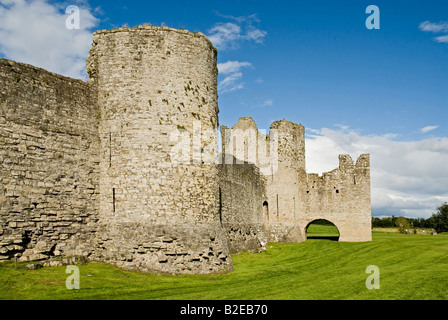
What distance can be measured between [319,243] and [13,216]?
23.0 metres

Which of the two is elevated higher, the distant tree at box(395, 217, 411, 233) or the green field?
the green field

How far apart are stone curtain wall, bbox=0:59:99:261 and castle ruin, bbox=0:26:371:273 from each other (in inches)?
1.2

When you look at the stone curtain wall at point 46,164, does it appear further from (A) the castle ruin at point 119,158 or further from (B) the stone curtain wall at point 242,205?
(B) the stone curtain wall at point 242,205

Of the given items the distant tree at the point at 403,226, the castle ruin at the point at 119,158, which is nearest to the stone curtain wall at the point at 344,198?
the castle ruin at the point at 119,158

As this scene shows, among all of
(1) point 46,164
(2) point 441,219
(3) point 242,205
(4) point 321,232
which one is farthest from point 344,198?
(2) point 441,219

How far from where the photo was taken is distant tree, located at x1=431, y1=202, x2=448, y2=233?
209 ft

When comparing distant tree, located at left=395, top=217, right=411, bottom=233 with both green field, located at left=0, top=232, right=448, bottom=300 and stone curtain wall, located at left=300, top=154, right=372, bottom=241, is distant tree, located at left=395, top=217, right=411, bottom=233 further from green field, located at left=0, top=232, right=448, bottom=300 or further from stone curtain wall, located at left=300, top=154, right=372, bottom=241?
green field, located at left=0, top=232, right=448, bottom=300

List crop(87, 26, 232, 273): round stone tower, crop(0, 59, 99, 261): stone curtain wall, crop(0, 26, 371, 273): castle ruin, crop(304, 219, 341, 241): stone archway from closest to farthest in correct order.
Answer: crop(0, 59, 99, 261): stone curtain wall
crop(0, 26, 371, 273): castle ruin
crop(87, 26, 232, 273): round stone tower
crop(304, 219, 341, 241): stone archway

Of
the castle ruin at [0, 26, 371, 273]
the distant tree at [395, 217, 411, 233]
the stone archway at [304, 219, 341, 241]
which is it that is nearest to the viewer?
the castle ruin at [0, 26, 371, 273]

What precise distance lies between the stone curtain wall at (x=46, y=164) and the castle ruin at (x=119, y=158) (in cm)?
3

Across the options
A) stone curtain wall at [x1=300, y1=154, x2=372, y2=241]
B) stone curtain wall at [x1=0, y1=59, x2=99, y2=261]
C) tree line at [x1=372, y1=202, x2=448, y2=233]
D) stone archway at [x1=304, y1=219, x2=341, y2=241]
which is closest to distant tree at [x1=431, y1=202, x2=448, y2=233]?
tree line at [x1=372, y1=202, x2=448, y2=233]

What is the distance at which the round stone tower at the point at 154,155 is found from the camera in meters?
15.1
